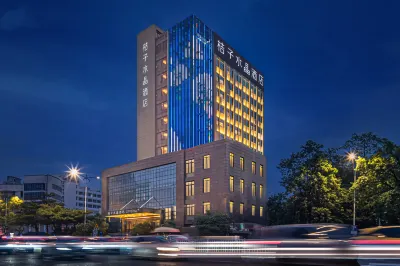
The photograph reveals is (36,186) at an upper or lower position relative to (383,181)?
lower

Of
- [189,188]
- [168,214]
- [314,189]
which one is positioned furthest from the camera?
[168,214]

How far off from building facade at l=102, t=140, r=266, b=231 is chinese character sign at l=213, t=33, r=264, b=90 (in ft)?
104

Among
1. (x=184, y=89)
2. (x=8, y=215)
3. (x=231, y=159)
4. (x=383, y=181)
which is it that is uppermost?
(x=184, y=89)

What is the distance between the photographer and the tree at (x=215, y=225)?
5428 cm

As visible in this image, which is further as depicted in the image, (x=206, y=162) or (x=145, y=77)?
(x=145, y=77)

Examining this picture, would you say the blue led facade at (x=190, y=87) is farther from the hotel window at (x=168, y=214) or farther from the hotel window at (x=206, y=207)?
the hotel window at (x=206, y=207)

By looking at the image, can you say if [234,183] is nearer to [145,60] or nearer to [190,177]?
[190,177]

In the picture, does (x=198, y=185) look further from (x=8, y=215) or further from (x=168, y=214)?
(x=8, y=215)

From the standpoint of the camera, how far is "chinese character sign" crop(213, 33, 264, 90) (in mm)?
92562

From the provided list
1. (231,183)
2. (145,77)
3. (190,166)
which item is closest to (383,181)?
(231,183)

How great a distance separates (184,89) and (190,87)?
1321mm

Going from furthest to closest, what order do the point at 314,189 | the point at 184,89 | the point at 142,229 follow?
the point at 184,89
the point at 142,229
the point at 314,189

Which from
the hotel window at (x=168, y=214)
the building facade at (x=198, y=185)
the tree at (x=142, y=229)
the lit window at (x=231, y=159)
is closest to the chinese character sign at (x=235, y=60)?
the building facade at (x=198, y=185)

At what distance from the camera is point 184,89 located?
87.5 metres
